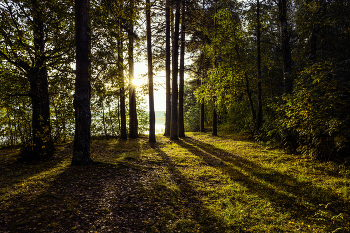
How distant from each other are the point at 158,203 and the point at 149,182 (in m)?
1.25

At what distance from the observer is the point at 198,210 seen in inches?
169

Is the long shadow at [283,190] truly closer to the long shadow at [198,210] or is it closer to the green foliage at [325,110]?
the long shadow at [198,210]

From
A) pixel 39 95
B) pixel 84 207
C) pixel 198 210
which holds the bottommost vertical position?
pixel 198 210

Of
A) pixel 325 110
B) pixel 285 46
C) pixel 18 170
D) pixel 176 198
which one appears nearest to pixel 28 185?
pixel 18 170

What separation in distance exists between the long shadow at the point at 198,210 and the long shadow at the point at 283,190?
1578 millimetres

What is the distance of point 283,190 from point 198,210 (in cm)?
273

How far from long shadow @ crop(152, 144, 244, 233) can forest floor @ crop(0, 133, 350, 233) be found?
2cm

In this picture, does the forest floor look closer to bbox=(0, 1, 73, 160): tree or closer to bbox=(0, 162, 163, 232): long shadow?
bbox=(0, 162, 163, 232): long shadow

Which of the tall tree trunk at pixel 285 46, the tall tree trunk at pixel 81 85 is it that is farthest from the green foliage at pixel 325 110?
the tall tree trunk at pixel 81 85

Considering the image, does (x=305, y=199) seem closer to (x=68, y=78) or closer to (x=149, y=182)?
(x=149, y=182)

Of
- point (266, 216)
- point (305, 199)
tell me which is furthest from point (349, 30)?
point (266, 216)

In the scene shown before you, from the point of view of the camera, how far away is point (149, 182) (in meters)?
5.64

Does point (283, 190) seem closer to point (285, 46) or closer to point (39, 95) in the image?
point (285, 46)

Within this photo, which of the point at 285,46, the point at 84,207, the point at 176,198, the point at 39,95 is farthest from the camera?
the point at 285,46
